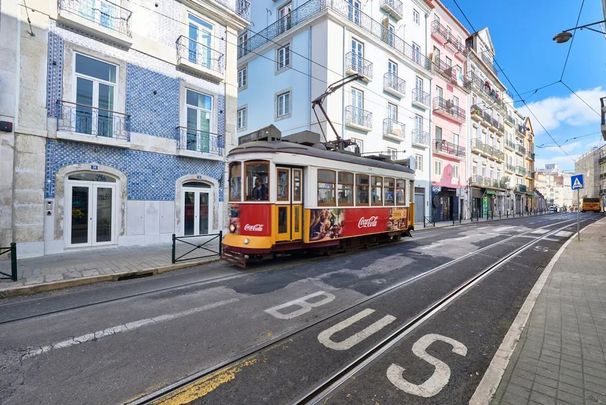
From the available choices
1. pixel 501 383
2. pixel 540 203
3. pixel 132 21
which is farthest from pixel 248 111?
pixel 540 203

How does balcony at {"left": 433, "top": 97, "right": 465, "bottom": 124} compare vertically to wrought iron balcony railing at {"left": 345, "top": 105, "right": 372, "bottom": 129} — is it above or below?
above

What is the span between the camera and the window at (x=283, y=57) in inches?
782

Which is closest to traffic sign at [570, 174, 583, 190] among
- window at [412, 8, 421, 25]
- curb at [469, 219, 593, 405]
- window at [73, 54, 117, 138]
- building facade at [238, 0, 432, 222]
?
building facade at [238, 0, 432, 222]

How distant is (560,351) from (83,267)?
9868 mm

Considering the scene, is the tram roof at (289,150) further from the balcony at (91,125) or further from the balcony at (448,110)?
the balcony at (448,110)

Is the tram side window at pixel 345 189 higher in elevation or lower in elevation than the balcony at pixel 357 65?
lower

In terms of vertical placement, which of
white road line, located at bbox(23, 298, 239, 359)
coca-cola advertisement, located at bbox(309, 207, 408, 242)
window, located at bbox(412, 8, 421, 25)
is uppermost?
window, located at bbox(412, 8, 421, 25)

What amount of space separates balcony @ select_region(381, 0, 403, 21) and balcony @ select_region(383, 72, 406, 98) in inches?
169

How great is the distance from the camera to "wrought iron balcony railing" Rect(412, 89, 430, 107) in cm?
2444

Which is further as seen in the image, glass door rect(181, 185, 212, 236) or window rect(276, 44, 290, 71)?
window rect(276, 44, 290, 71)

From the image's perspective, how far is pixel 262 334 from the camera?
402 centimetres

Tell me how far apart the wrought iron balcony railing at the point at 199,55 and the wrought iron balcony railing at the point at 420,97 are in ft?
55.5

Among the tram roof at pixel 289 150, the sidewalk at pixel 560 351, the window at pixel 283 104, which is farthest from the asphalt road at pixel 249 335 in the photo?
the window at pixel 283 104

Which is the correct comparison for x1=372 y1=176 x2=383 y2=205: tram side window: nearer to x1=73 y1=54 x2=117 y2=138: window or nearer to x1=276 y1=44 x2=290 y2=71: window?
x1=73 y1=54 x2=117 y2=138: window
